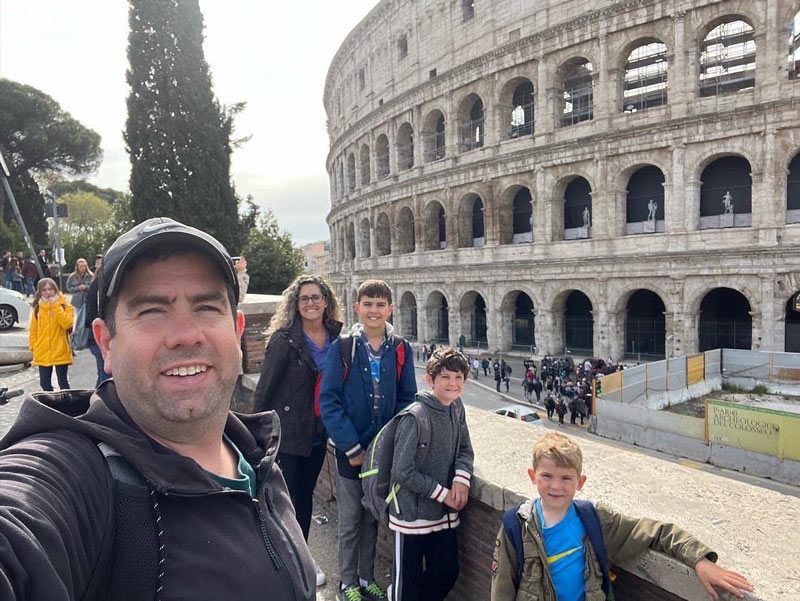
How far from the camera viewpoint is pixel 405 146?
95.8 ft

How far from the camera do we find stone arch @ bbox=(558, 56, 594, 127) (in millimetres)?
22344

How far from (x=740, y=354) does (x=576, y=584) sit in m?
18.8

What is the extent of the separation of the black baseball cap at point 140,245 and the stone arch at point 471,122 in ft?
82.9

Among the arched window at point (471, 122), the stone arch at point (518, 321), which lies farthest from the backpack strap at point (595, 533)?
the arched window at point (471, 122)

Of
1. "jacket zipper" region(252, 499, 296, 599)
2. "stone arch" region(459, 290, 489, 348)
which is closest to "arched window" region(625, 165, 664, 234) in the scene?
"stone arch" region(459, 290, 489, 348)

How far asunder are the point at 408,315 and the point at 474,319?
451cm

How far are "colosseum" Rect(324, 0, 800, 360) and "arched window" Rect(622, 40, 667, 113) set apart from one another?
112 mm

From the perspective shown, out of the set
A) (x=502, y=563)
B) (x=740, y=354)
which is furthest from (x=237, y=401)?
(x=740, y=354)

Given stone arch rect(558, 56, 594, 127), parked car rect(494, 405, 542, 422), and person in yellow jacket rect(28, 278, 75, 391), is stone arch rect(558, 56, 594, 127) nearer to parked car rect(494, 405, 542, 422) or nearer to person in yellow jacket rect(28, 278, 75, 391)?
parked car rect(494, 405, 542, 422)

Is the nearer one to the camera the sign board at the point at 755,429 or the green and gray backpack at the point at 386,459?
the green and gray backpack at the point at 386,459

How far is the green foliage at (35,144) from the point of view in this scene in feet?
116

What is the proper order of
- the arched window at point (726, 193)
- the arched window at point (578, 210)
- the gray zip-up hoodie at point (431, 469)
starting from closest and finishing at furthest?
the gray zip-up hoodie at point (431, 469) < the arched window at point (726, 193) < the arched window at point (578, 210)

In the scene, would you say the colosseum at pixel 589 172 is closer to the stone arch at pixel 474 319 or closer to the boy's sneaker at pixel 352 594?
the stone arch at pixel 474 319

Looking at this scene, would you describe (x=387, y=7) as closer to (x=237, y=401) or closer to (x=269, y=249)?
(x=269, y=249)
